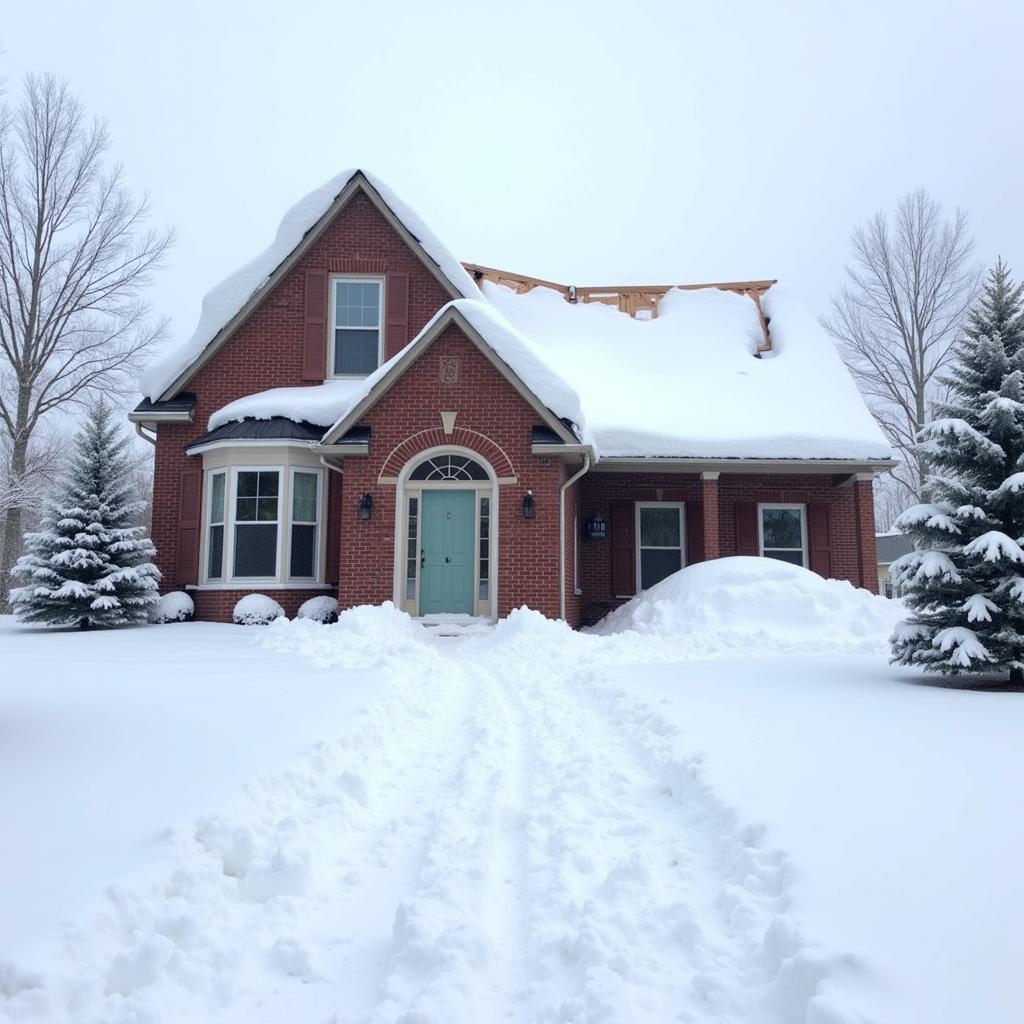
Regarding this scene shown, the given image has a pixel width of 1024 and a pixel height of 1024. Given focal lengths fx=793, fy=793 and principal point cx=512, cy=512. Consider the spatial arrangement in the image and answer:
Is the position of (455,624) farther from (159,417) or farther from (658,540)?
(159,417)

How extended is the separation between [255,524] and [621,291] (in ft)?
36.5

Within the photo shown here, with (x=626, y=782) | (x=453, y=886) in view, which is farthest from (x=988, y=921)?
(x=626, y=782)

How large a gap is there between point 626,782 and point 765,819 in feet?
3.48

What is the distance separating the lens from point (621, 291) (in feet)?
65.4

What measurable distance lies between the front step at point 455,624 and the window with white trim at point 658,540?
182 inches

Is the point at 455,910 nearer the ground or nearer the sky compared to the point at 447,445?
nearer the ground

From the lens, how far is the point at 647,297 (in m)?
19.9

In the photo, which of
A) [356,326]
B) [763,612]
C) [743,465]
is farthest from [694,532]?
[356,326]

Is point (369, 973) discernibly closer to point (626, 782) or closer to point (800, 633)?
point (626, 782)

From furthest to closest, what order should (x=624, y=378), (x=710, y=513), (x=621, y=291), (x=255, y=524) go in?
(x=621, y=291)
(x=624, y=378)
(x=710, y=513)
(x=255, y=524)

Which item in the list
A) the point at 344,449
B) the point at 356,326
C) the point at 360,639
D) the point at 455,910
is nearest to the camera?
the point at 455,910

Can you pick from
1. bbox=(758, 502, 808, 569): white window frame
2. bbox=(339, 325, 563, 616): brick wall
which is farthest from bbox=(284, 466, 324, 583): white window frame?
bbox=(758, 502, 808, 569): white window frame

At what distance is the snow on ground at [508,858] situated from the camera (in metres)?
2.19

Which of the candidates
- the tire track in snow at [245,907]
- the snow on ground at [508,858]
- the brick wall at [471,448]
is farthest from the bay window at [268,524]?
the tire track in snow at [245,907]
